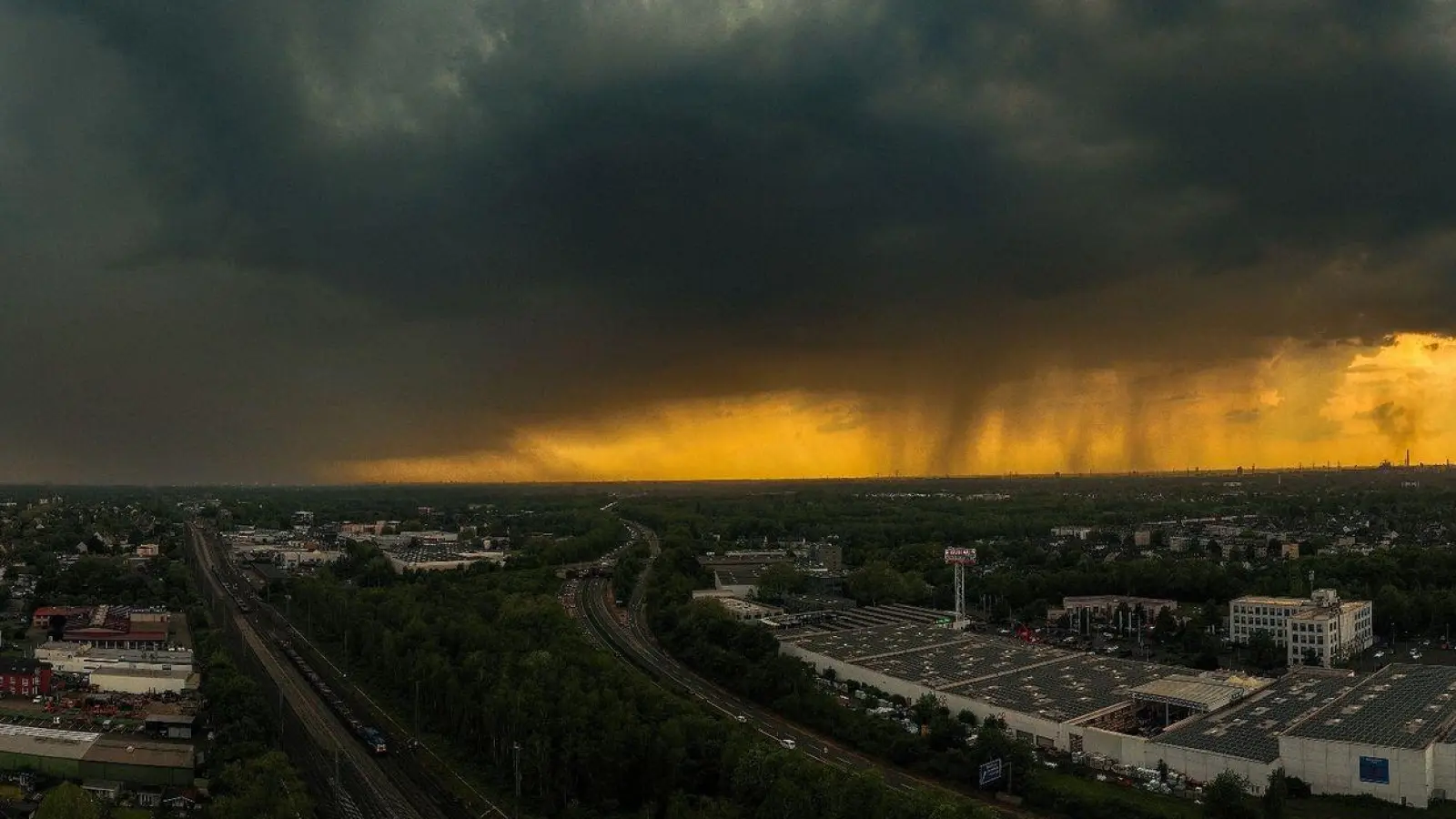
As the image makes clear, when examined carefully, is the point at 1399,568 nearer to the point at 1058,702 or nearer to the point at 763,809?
the point at 1058,702

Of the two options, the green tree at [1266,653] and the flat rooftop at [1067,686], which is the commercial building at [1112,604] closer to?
the green tree at [1266,653]

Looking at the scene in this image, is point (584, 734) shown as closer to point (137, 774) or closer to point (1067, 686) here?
point (137, 774)

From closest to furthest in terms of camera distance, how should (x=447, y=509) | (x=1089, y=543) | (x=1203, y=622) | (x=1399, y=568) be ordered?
(x=1203, y=622) < (x=1399, y=568) < (x=1089, y=543) < (x=447, y=509)

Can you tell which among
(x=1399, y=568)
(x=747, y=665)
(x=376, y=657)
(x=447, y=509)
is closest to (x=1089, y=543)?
(x=1399, y=568)

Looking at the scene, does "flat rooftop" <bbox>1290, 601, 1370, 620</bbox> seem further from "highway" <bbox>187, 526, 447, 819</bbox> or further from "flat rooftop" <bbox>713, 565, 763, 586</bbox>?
"highway" <bbox>187, 526, 447, 819</bbox>

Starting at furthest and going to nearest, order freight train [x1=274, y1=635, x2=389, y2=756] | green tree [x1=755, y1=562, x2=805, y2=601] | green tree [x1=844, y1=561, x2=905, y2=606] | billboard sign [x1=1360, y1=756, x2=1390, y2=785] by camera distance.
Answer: green tree [x1=755, y1=562, x2=805, y2=601]
green tree [x1=844, y1=561, x2=905, y2=606]
freight train [x1=274, y1=635, x2=389, y2=756]
billboard sign [x1=1360, y1=756, x2=1390, y2=785]

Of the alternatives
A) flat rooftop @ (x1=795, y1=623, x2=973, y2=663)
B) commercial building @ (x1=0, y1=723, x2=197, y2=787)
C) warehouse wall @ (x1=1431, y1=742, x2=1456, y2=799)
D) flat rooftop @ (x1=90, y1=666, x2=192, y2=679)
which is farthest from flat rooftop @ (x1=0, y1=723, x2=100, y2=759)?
Result: warehouse wall @ (x1=1431, y1=742, x2=1456, y2=799)
